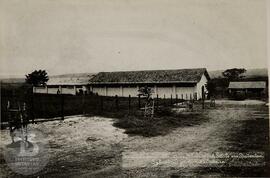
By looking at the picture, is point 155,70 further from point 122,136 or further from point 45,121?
point 45,121

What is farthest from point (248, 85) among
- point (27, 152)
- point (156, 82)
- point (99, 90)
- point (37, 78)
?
point (27, 152)

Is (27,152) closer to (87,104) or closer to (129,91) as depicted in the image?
(87,104)

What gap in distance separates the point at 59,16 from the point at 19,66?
557 millimetres

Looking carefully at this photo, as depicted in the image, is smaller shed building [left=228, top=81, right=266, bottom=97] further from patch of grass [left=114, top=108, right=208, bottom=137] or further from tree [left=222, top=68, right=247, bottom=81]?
patch of grass [left=114, top=108, right=208, bottom=137]

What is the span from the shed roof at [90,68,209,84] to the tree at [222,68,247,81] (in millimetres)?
186

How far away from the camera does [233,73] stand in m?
3.22

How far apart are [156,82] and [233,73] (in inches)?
30.8

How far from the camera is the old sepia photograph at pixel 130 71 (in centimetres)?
273

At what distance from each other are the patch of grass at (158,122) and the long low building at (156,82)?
211 millimetres

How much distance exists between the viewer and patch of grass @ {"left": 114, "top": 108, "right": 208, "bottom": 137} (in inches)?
126

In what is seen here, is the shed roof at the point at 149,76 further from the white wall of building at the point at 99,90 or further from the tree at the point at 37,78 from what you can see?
the tree at the point at 37,78

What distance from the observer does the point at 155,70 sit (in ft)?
10.4

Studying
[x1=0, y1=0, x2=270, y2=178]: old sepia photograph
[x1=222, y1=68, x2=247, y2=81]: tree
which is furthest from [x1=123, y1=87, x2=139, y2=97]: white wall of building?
[x1=222, y1=68, x2=247, y2=81]: tree

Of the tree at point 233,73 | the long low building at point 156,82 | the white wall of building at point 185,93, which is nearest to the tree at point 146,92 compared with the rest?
the long low building at point 156,82
